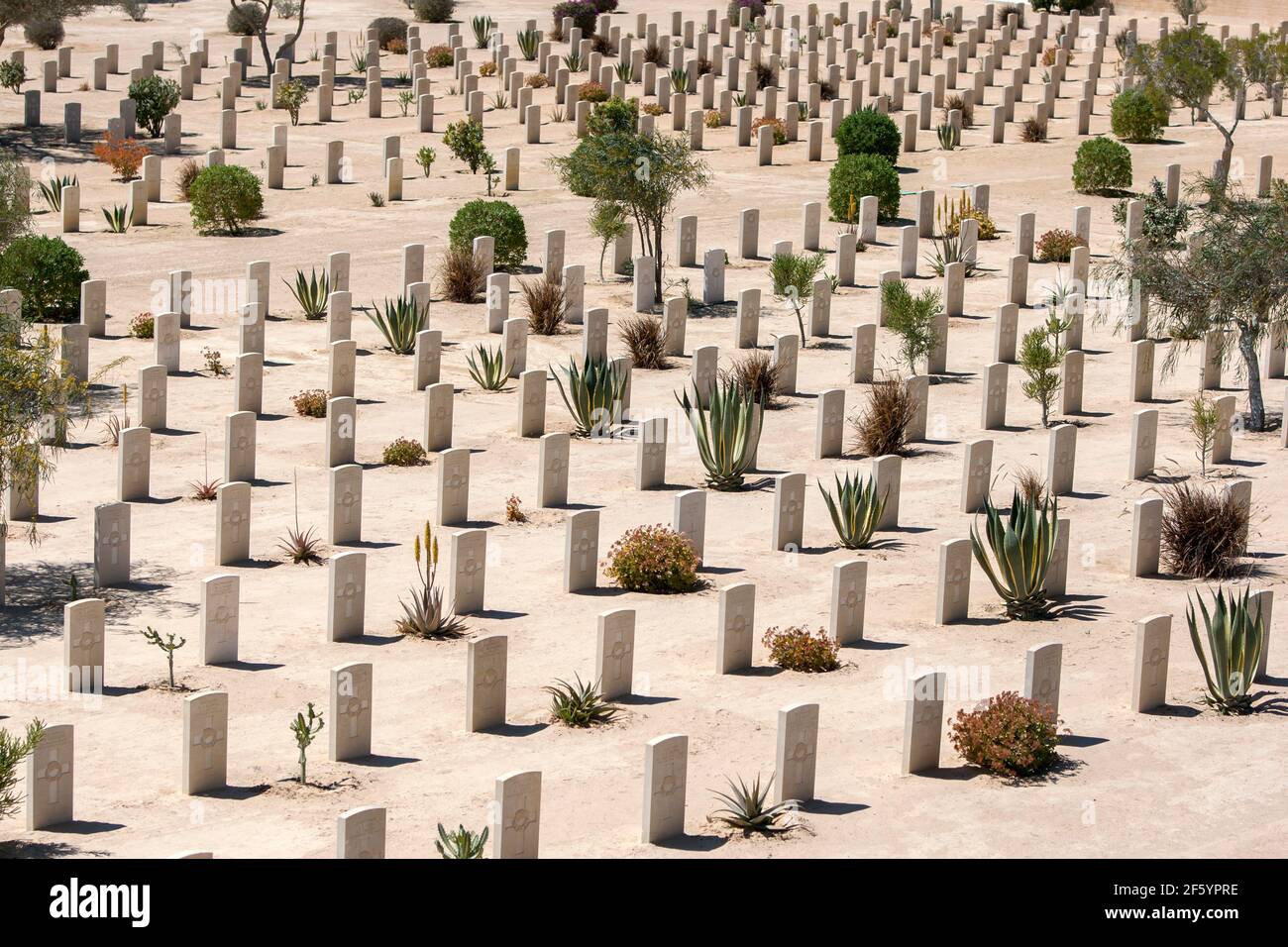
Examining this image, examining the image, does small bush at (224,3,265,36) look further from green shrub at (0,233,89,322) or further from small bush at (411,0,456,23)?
green shrub at (0,233,89,322)

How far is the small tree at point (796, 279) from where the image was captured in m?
25.1

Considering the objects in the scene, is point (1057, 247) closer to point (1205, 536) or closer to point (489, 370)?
point (489, 370)

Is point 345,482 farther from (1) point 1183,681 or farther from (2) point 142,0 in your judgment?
(2) point 142,0

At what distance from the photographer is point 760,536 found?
18.0 metres

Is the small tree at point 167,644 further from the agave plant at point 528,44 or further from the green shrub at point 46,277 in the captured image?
the agave plant at point 528,44

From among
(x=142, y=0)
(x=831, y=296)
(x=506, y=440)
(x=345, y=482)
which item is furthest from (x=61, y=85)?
(x=345, y=482)

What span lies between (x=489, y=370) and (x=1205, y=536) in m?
8.88

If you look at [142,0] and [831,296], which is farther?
[142,0]

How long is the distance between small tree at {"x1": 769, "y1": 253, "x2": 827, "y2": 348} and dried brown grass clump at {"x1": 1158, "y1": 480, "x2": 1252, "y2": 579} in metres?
8.44

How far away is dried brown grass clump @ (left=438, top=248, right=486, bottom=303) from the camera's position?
26.7 metres

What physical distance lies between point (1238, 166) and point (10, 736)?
28563 millimetres

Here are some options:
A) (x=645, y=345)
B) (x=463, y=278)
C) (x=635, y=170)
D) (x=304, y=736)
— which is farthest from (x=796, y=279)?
(x=304, y=736)

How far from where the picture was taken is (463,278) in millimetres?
26703

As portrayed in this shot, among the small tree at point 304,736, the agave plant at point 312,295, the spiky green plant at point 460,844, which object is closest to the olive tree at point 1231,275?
the agave plant at point 312,295
